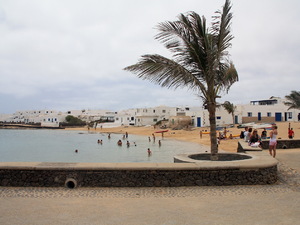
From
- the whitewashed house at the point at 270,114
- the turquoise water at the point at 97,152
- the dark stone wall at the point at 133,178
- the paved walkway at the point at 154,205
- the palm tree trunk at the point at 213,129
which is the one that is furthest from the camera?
the whitewashed house at the point at 270,114

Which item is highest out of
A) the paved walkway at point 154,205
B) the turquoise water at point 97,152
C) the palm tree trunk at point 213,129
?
the palm tree trunk at point 213,129

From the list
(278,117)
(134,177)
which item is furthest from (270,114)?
(134,177)

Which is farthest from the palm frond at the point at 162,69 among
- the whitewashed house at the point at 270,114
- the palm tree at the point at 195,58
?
the whitewashed house at the point at 270,114

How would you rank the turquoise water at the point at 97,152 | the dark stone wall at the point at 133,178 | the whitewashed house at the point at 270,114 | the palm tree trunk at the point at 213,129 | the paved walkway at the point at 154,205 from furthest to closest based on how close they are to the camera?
the whitewashed house at the point at 270,114
the turquoise water at the point at 97,152
the palm tree trunk at the point at 213,129
the dark stone wall at the point at 133,178
the paved walkway at the point at 154,205

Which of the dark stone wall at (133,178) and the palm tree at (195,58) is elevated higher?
the palm tree at (195,58)

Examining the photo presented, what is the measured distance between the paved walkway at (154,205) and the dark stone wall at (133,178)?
20 cm

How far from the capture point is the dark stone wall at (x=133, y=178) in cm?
671

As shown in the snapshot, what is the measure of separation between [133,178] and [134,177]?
3 cm

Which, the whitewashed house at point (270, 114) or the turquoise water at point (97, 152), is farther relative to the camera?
the whitewashed house at point (270, 114)

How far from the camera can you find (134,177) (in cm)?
674

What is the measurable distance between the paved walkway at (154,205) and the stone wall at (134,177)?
200 millimetres

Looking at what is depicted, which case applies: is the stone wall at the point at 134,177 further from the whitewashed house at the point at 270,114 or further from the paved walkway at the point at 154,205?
the whitewashed house at the point at 270,114

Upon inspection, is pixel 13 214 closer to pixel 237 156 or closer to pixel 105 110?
pixel 237 156

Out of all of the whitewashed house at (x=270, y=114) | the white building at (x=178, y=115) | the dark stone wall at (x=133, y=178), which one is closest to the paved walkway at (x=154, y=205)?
the dark stone wall at (x=133, y=178)
